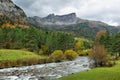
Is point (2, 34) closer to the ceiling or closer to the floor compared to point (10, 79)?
closer to the ceiling

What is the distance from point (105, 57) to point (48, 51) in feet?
214

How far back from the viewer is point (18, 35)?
5856 inches

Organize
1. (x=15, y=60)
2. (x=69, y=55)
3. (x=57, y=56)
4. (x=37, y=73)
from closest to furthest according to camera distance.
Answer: (x=37, y=73) → (x=15, y=60) → (x=57, y=56) → (x=69, y=55)

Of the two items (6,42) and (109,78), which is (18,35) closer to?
(6,42)

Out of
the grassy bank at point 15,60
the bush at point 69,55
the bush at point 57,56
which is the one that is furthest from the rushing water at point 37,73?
the bush at point 69,55

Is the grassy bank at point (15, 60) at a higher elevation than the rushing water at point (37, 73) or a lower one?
higher

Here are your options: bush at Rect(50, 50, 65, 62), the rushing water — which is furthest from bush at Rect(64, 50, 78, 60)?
the rushing water

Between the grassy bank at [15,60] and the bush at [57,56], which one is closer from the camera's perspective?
the grassy bank at [15,60]

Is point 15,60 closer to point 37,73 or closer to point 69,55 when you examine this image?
point 37,73

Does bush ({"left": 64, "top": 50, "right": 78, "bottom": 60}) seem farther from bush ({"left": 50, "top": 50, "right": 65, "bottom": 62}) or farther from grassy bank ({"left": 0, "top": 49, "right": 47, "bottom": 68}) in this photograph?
grassy bank ({"left": 0, "top": 49, "right": 47, "bottom": 68})

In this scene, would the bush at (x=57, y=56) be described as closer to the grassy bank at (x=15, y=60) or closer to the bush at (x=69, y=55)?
the grassy bank at (x=15, y=60)

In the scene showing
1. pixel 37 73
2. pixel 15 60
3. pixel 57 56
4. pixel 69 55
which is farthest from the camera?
pixel 69 55

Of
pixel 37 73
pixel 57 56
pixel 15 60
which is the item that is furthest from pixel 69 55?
pixel 37 73

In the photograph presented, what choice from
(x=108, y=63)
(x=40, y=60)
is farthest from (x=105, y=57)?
(x=40, y=60)
